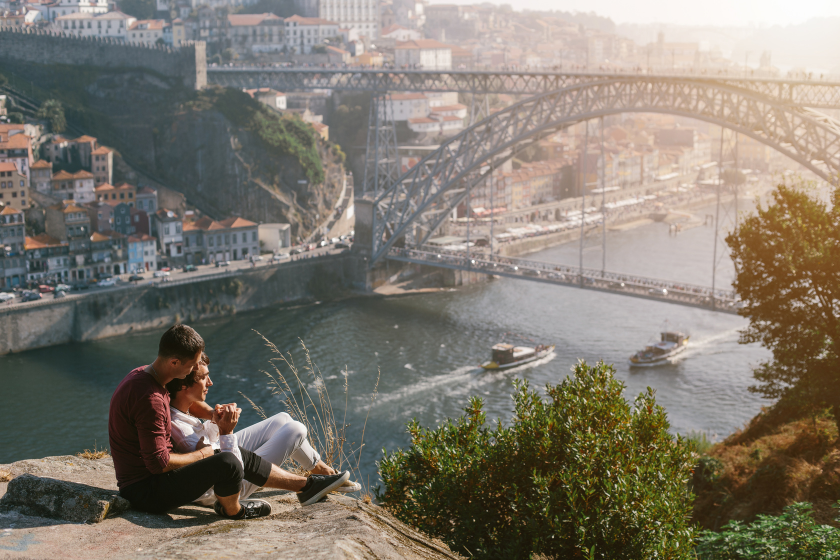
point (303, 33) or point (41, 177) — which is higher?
point (303, 33)

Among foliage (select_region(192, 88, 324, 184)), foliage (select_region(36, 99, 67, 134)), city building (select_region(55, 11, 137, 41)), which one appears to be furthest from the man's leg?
city building (select_region(55, 11, 137, 41))

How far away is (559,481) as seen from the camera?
4.39 meters

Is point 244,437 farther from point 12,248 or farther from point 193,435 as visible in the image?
point 12,248

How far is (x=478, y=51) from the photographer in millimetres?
70500

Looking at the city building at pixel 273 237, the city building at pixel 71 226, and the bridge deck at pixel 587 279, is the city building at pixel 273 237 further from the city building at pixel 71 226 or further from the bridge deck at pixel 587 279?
the city building at pixel 71 226

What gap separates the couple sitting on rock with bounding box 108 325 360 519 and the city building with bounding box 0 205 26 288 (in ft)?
75.6

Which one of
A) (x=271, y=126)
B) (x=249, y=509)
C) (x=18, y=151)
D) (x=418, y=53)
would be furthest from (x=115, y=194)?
(x=418, y=53)

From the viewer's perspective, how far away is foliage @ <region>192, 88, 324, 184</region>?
3322cm

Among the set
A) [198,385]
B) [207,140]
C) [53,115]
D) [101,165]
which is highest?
[53,115]

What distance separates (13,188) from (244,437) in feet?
81.9

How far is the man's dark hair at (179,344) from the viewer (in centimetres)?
332

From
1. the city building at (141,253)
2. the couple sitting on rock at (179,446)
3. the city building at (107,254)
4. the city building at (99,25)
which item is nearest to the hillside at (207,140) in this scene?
the city building at (141,253)

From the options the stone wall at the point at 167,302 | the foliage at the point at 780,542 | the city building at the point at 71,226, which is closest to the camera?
the foliage at the point at 780,542

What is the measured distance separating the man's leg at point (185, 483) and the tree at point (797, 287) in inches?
307
